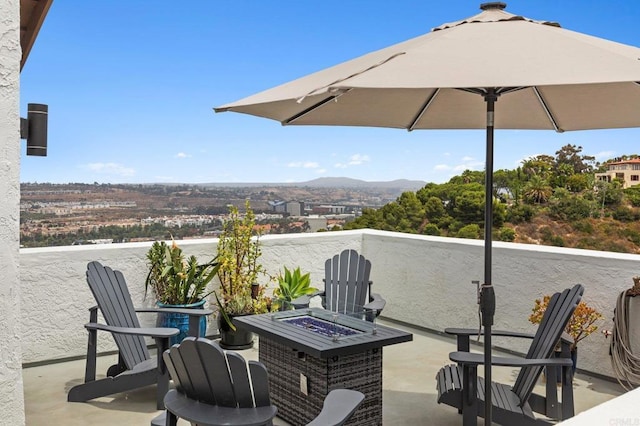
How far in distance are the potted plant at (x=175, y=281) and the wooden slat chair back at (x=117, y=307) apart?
72cm

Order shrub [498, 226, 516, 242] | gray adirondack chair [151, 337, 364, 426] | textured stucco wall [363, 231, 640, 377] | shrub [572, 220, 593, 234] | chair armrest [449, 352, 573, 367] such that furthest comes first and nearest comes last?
1. shrub [572, 220, 593, 234]
2. shrub [498, 226, 516, 242]
3. textured stucco wall [363, 231, 640, 377]
4. chair armrest [449, 352, 573, 367]
5. gray adirondack chair [151, 337, 364, 426]

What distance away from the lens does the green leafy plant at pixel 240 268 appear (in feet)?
18.0

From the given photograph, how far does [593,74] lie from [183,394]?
1936 mm

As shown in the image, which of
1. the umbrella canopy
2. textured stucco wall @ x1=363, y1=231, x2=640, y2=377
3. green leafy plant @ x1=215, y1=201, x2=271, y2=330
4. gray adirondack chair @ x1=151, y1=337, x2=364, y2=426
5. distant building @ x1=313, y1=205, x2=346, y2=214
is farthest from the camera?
distant building @ x1=313, y1=205, x2=346, y2=214

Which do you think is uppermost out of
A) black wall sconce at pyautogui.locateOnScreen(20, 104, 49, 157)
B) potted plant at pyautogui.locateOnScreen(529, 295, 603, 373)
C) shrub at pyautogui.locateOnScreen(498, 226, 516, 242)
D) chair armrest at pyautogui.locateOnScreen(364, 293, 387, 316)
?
black wall sconce at pyautogui.locateOnScreen(20, 104, 49, 157)

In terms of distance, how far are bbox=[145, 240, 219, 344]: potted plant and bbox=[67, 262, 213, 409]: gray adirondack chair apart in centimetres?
71

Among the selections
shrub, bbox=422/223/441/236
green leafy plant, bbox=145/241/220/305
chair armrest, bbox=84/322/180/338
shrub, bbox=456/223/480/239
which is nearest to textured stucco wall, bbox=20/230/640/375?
green leafy plant, bbox=145/241/220/305

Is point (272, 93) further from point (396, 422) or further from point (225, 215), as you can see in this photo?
point (225, 215)

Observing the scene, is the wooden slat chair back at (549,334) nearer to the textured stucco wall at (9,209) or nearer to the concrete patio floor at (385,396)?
the concrete patio floor at (385,396)

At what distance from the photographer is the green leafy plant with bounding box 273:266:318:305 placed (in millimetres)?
5812

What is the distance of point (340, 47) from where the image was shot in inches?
1479

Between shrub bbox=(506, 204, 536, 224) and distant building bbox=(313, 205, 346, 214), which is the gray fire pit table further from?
shrub bbox=(506, 204, 536, 224)

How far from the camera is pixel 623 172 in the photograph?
31016mm

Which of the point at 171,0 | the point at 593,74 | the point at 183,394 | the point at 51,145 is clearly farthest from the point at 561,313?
the point at 171,0
